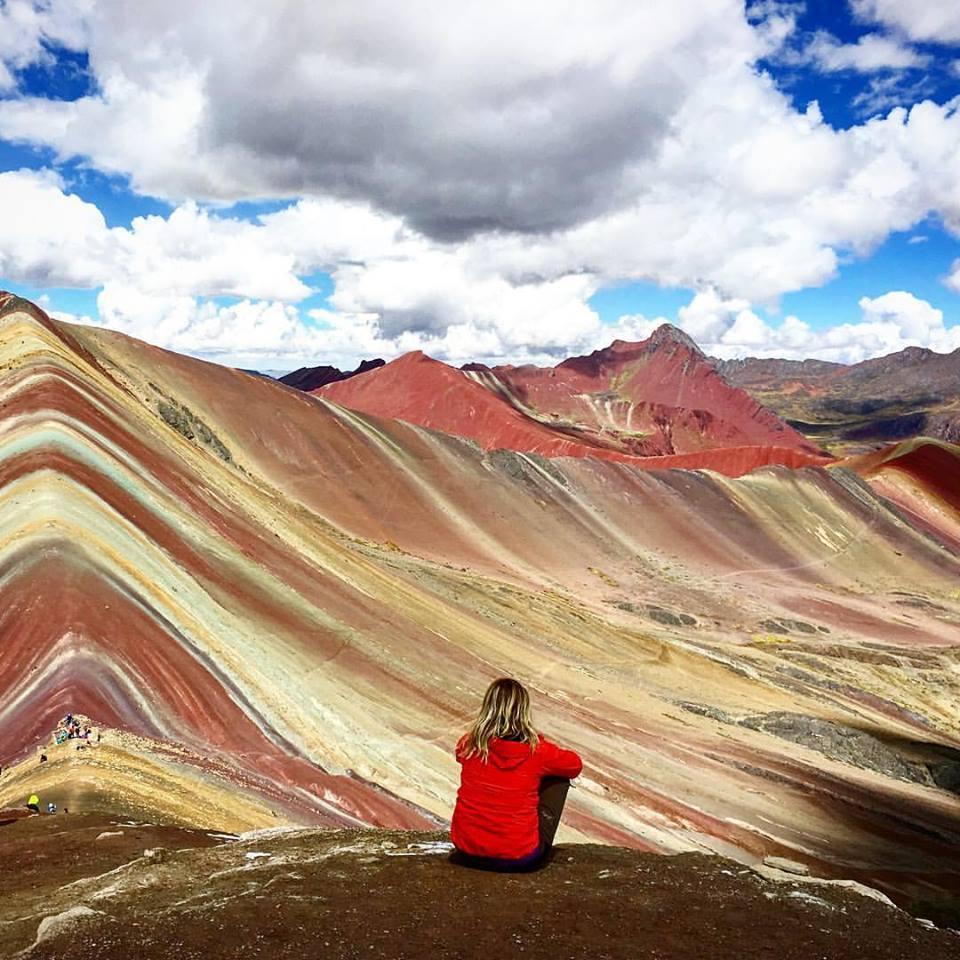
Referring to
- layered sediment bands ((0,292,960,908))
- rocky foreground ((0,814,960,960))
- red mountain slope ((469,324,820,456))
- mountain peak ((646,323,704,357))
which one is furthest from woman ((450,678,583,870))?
mountain peak ((646,323,704,357))

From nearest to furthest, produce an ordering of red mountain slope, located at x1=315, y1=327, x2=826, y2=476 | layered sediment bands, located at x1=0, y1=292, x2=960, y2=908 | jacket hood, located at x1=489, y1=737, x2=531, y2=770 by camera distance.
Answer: jacket hood, located at x1=489, y1=737, x2=531, y2=770 < layered sediment bands, located at x1=0, y1=292, x2=960, y2=908 < red mountain slope, located at x1=315, y1=327, x2=826, y2=476

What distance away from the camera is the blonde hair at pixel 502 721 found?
22.6 feet

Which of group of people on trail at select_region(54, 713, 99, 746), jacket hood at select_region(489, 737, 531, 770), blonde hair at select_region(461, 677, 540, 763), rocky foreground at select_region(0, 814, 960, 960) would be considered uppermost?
blonde hair at select_region(461, 677, 540, 763)

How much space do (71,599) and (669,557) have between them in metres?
56.8

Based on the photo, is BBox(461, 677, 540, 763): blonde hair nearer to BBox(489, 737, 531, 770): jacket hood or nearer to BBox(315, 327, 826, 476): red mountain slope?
BBox(489, 737, 531, 770): jacket hood

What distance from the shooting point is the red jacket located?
6.84 m

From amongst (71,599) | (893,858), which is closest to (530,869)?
(71,599)

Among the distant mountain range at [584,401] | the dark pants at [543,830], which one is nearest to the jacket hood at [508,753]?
the dark pants at [543,830]

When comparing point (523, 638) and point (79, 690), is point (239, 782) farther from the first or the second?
point (523, 638)

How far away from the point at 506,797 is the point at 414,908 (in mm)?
1154

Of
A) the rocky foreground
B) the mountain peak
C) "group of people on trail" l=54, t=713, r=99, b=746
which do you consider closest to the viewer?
the rocky foreground

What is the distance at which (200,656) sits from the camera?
18.5m

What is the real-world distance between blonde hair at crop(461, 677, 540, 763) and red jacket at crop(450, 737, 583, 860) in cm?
5

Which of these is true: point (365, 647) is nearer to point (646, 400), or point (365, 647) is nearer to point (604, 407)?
point (604, 407)
